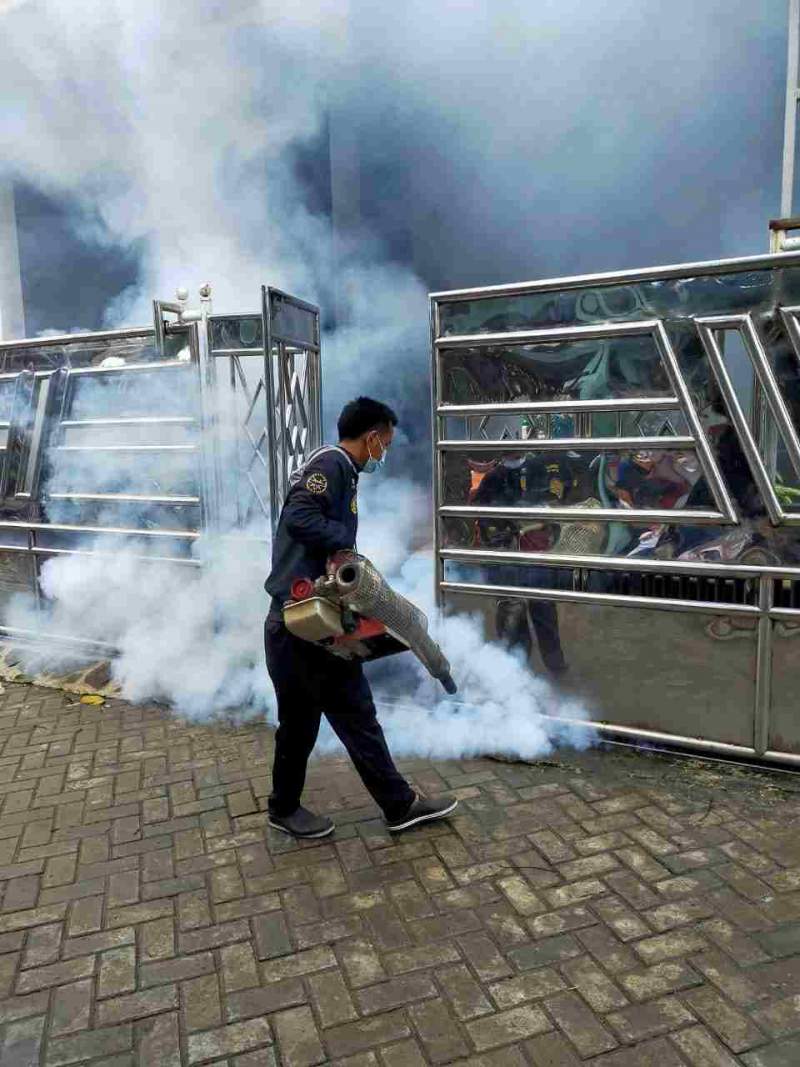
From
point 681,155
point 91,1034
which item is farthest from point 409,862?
point 681,155

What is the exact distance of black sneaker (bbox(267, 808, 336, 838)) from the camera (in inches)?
134

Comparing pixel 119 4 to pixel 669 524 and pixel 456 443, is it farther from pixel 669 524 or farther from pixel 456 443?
pixel 669 524

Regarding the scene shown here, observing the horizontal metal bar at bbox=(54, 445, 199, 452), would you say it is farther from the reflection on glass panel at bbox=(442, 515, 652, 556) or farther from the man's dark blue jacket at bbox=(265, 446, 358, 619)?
the man's dark blue jacket at bbox=(265, 446, 358, 619)

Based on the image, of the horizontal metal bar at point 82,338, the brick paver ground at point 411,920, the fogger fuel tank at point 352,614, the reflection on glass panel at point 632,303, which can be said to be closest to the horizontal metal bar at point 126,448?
the horizontal metal bar at point 82,338

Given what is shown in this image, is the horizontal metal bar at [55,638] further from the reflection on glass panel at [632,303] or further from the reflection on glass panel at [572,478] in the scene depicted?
the reflection on glass panel at [632,303]

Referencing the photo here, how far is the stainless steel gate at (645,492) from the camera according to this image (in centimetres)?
364

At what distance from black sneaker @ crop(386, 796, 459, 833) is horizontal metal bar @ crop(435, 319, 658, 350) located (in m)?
2.29

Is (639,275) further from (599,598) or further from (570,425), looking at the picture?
(570,425)

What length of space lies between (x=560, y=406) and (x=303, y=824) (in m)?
2.34

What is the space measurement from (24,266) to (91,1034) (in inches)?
344

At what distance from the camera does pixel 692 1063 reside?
215 centimetres

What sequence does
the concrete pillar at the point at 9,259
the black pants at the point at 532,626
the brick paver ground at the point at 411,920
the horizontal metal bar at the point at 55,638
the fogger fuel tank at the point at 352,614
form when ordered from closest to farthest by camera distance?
the brick paver ground at the point at 411,920
the fogger fuel tank at the point at 352,614
the black pants at the point at 532,626
the horizontal metal bar at the point at 55,638
the concrete pillar at the point at 9,259

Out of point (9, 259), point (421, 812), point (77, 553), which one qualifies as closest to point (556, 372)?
point (421, 812)

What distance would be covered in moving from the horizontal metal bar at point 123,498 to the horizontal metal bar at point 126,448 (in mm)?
320
